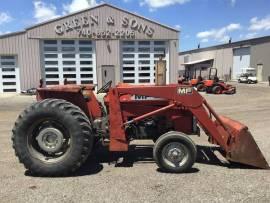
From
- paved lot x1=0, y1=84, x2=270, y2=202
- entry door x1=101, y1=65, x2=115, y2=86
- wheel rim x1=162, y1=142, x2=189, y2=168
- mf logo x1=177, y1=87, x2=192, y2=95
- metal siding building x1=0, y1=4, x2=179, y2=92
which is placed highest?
metal siding building x1=0, y1=4, x2=179, y2=92

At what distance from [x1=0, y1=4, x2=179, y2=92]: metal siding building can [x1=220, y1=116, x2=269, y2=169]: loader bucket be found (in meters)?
18.6

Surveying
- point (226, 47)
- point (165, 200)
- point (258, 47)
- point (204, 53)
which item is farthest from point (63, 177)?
point (204, 53)

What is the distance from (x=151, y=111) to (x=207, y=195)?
1852 millimetres

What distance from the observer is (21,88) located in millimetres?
23469

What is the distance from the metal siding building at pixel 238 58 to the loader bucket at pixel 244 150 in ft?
130

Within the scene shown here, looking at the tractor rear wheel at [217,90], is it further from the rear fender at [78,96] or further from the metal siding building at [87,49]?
the rear fender at [78,96]

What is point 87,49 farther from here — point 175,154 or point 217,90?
point 175,154

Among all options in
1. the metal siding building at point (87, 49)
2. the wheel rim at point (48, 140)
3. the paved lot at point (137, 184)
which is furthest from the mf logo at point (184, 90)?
the metal siding building at point (87, 49)

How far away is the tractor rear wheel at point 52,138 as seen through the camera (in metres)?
5.09

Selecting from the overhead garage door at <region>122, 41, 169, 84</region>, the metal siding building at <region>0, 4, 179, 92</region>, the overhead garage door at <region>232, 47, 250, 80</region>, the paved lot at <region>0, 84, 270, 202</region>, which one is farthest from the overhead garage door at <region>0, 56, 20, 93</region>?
the overhead garage door at <region>232, 47, 250, 80</region>

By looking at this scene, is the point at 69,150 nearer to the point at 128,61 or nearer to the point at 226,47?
the point at 128,61

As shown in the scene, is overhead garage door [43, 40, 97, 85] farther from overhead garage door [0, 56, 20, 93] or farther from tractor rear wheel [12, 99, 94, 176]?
tractor rear wheel [12, 99, 94, 176]

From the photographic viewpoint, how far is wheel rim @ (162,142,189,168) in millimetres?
5289

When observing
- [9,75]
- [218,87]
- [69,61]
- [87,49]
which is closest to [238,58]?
[218,87]
